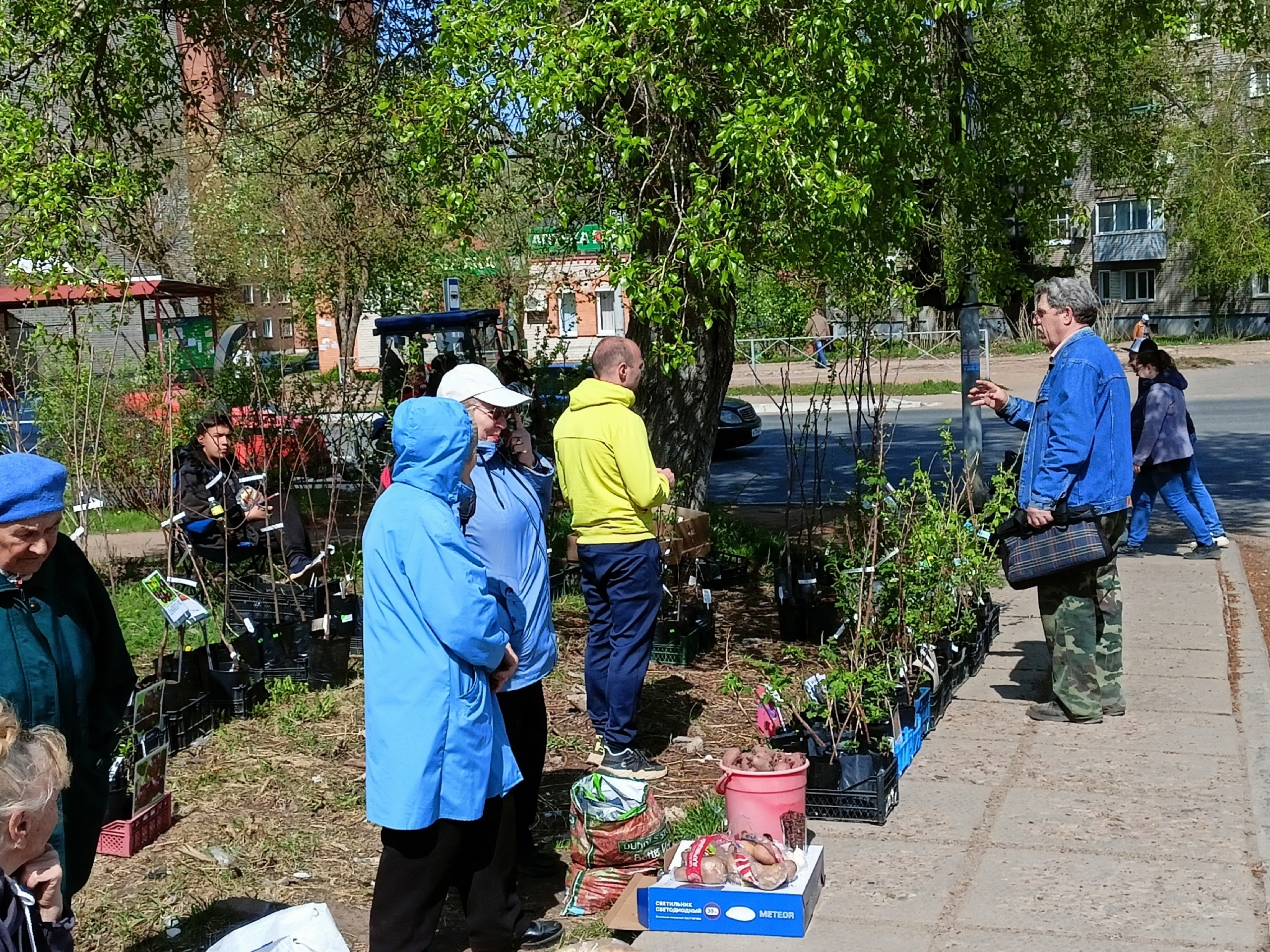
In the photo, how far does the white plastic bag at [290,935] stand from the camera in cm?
320

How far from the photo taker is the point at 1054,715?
626 centimetres

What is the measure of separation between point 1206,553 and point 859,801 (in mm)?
6262

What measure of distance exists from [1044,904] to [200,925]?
2858 millimetres

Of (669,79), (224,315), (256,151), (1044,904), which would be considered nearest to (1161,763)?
(1044,904)

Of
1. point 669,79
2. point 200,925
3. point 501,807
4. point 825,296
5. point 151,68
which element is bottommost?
point 200,925

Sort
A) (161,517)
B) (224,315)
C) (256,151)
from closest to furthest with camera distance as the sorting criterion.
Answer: (161,517), (256,151), (224,315)

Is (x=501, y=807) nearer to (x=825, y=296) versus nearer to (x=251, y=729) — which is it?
(x=251, y=729)

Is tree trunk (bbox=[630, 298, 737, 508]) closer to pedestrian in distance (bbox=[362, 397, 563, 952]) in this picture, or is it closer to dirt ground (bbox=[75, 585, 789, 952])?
dirt ground (bbox=[75, 585, 789, 952])

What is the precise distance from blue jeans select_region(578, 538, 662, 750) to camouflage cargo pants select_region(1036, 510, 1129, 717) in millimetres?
1853

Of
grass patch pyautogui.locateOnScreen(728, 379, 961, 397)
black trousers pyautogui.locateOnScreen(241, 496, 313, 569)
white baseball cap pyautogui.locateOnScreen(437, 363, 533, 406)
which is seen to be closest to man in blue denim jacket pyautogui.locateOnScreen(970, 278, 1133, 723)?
white baseball cap pyautogui.locateOnScreen(437, 363, 533, 406)

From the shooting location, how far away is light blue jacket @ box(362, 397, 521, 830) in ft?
12.2

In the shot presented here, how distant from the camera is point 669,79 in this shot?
618 cm

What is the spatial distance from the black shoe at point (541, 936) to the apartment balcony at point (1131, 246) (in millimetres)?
54479

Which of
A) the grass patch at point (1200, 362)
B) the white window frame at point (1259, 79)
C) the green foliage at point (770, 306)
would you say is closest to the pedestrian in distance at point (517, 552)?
the green foliage at point (770, 306)
